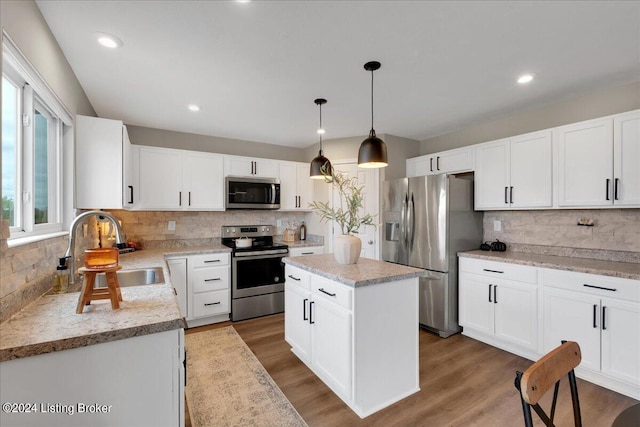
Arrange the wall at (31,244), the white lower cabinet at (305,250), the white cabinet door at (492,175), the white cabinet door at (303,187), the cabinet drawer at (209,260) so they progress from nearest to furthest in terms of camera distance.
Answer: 1. the wall at (31,244)
2. the white cabinet door at (492,175)
3. the cabinet drawer at (209,260)
4. the white lower cabinet at (305,250)
5. the white cabinet door at (303,187)

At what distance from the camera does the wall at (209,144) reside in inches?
145

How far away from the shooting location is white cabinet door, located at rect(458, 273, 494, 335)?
115 inches

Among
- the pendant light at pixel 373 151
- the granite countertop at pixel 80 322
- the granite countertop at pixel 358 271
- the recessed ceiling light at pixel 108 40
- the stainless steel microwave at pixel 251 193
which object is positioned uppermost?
the recessed ceiling light at pixel 108 40

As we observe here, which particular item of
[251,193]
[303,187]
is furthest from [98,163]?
[303,187]

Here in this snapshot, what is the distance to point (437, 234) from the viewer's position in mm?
3203

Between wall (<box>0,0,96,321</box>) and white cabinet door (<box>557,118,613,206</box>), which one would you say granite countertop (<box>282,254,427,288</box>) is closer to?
wall (<box>0,0,96,321</box>)

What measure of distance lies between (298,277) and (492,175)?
2409 mm

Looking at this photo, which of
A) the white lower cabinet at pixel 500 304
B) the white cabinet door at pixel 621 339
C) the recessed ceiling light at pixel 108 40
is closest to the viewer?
the recessed ceiling light at pixel 108 40

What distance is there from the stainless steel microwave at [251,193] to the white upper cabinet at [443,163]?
1949 millimetres

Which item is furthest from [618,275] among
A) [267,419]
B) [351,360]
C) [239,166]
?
[239,166]

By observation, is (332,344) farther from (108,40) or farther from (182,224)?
(182,224)

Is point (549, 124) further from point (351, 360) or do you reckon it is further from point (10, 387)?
point (10, 387)

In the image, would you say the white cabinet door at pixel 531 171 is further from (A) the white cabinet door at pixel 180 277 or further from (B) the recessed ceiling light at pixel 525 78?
(A) the white cabinet door at pixel 180 277

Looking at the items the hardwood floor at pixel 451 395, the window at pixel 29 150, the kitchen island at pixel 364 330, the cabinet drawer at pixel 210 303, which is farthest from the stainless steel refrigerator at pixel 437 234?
the window at pixel 29 150
